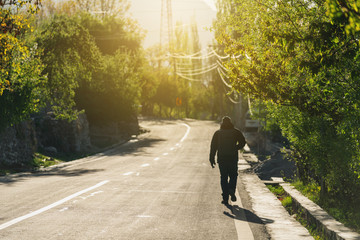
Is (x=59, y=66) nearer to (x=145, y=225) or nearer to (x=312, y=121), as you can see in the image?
(x=312, y=121)

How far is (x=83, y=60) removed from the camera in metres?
30.3

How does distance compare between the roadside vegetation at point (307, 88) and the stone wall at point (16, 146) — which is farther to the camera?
the stone wall at point (16, 146)

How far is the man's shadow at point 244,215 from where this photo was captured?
30.7 ft

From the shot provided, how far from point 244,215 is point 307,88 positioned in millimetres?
2831

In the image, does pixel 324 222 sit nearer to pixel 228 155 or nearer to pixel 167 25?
pixel 228 155

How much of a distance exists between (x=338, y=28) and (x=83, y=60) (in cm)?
2525

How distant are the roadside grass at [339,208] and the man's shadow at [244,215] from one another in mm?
1380

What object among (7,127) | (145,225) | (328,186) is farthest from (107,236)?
→ (7,127)

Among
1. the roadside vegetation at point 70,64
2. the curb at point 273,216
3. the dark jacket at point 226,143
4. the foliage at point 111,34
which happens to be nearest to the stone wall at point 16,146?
the roadside vegetation at point 70,64

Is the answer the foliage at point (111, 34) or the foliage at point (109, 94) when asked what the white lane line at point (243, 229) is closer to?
the foliage at point (109, 94)

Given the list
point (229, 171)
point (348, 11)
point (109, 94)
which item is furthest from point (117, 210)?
point (109, 94)

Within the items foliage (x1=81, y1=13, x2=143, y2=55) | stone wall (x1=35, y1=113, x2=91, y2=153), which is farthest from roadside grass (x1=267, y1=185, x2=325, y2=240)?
foliage (x1=81, y1=13, x2=143, y2=55)

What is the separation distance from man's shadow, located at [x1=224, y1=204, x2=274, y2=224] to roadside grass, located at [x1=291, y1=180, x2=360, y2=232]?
1.38 metres

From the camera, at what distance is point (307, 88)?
1088cm
